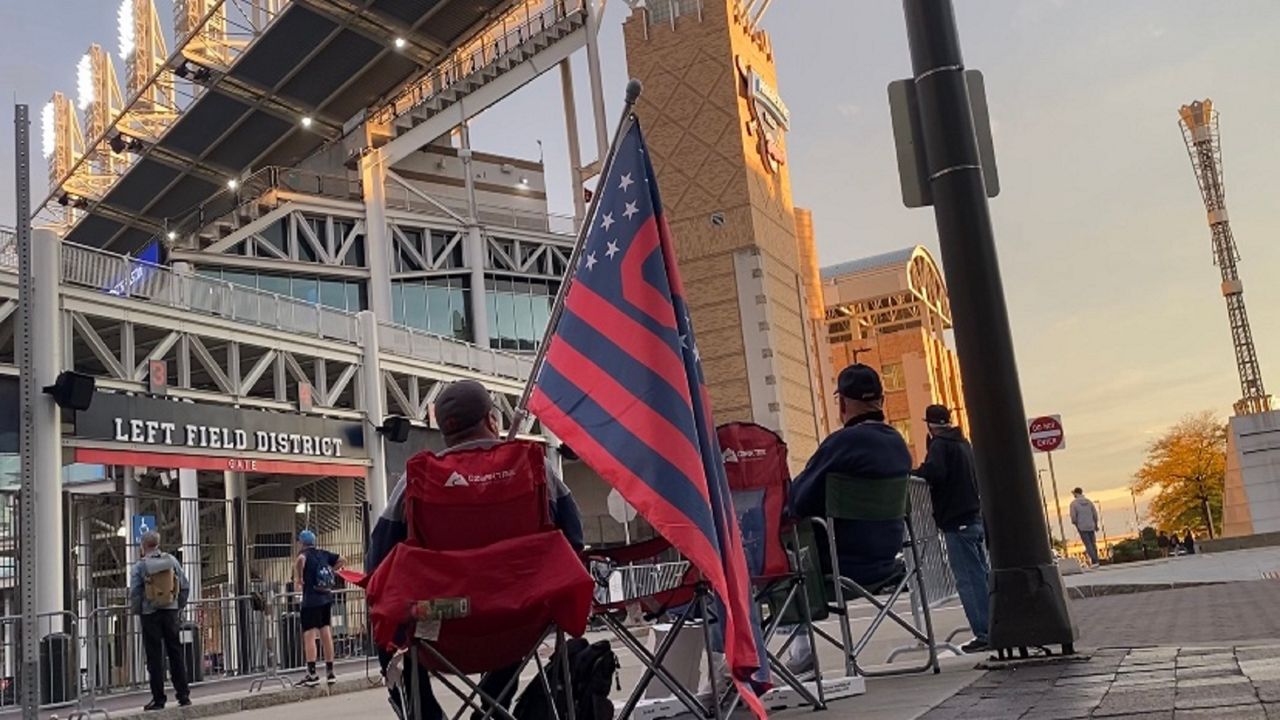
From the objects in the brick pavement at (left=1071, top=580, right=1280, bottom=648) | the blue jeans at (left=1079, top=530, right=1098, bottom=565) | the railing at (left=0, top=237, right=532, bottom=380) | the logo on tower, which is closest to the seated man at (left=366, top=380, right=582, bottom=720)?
the brick pavement at (left=1071, top=580, right=1280, bottom=648)

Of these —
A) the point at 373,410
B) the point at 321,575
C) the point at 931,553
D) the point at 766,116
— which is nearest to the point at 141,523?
the point at 321,575

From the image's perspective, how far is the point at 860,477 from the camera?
4984 millimetres

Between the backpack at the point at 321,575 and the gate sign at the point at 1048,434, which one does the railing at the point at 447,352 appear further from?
the gate sign at the point at 1048,434

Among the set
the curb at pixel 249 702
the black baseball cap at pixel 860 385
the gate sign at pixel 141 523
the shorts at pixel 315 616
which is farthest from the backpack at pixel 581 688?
the gate sign at pixel 141 523

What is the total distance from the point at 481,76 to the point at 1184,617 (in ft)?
115

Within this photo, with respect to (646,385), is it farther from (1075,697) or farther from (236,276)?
(236,276)

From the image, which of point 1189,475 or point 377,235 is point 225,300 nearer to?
point 377,235

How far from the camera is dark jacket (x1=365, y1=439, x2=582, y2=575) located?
359cm

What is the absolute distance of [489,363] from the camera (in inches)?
1123

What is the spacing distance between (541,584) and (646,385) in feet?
2.56

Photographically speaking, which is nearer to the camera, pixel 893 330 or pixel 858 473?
pixel 858 473

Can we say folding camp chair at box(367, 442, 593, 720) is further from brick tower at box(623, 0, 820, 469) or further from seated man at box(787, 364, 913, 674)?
brick tower at box(623, 0, 820, 469)

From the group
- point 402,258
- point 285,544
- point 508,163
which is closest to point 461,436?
point 285,544

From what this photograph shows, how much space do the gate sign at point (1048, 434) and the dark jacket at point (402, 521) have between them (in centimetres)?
1383
